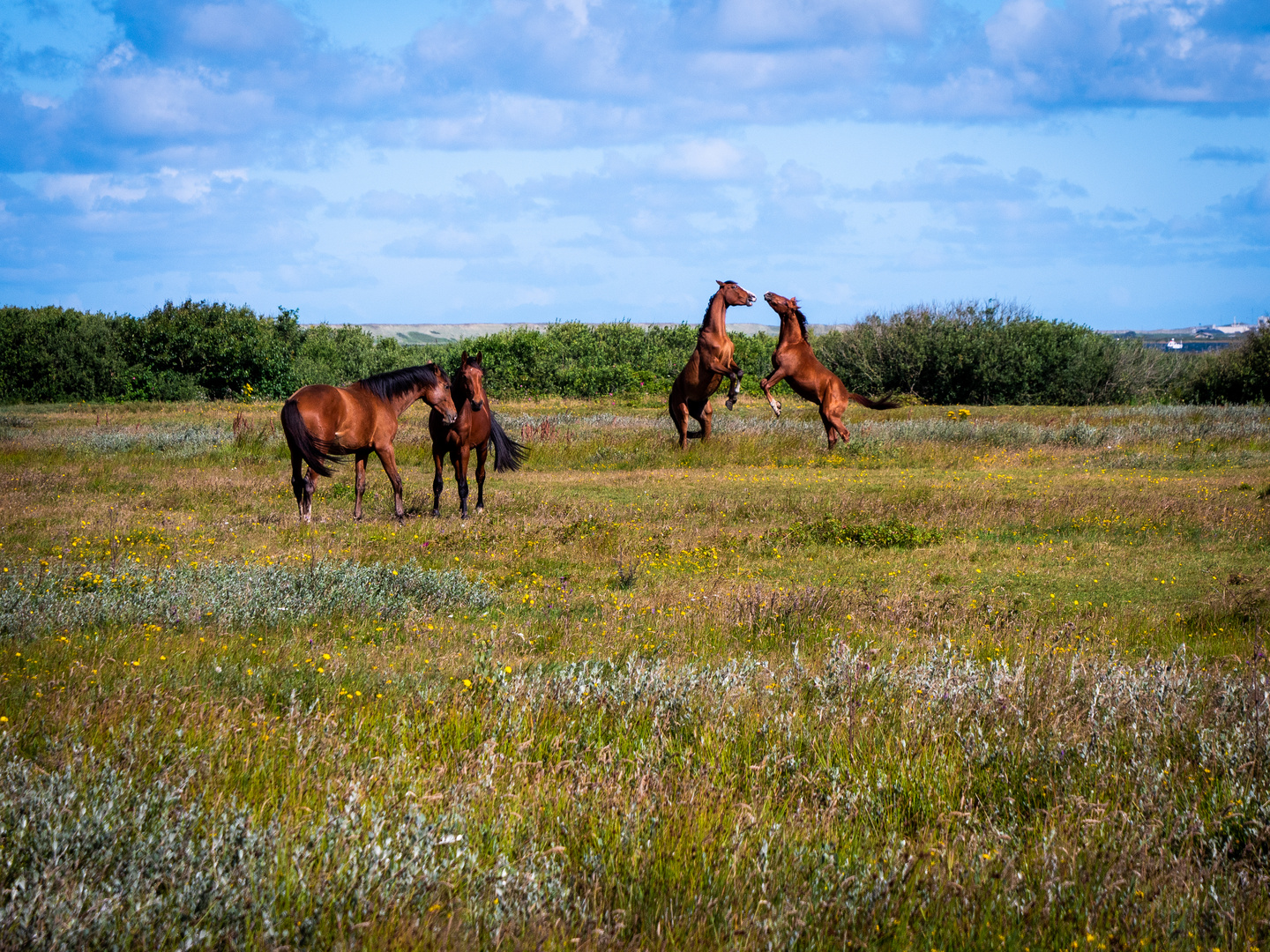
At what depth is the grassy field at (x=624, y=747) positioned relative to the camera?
9.69 ft

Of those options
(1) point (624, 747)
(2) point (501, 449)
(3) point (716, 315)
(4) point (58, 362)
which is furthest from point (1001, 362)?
(4) point (58, 362)

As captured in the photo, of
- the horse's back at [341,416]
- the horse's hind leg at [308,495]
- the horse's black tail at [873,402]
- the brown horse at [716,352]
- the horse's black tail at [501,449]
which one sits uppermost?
the brown horse at [716,352]

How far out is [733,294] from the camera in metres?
18.7

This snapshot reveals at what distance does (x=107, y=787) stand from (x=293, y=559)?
6032 mm

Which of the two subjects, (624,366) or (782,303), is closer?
(782,303)

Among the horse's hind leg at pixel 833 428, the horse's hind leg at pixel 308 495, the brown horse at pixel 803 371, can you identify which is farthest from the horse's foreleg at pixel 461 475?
the horse's hind leg at pixel 833 428

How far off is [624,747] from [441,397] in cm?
937

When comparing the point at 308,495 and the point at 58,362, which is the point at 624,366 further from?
the point at 308,495

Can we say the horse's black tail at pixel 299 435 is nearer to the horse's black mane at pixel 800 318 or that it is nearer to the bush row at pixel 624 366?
the horse's black mane at pixel 800 318

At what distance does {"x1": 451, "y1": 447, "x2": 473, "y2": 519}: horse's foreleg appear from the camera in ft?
42.2

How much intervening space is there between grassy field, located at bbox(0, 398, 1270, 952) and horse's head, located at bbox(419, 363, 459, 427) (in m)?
2.88

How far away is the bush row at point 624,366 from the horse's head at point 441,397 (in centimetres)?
2917

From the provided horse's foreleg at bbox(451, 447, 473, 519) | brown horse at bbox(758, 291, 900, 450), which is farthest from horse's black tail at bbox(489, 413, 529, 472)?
brown horse at bbox(758, 291, 900, 450)

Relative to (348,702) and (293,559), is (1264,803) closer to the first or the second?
(348,702)
